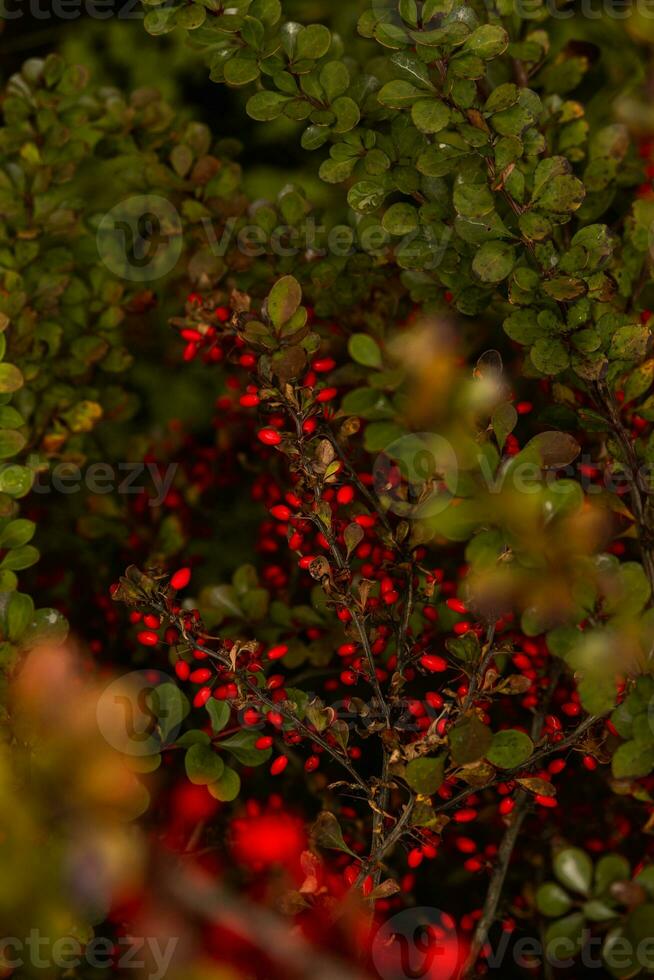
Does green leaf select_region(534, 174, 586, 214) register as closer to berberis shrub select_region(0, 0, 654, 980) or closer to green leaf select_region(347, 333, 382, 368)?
berberis shrub select_region(0, 0, 654, 980)

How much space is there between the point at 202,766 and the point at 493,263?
44 cm

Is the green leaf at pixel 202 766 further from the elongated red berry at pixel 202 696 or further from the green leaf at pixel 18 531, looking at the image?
the green leaf at pixel 18 531

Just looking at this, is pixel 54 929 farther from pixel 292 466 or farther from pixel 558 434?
pixel 558 434

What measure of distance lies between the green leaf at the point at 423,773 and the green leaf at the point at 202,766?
0.17 metres

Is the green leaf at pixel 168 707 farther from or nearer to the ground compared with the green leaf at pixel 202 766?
farther from the ground

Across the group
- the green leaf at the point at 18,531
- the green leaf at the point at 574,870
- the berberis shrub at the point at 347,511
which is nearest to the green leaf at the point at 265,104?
the berberis shrub at the point at 347,511

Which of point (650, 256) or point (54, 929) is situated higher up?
point (650, 256)

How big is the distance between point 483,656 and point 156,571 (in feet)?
0.81

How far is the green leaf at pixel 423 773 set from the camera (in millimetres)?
605

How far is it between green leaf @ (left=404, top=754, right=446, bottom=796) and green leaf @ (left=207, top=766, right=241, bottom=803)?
0.55 ft

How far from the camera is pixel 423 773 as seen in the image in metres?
0.61

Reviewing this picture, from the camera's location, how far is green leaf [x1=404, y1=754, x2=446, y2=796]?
61cm

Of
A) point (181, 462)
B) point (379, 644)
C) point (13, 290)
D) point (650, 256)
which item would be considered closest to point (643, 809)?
point (379, 644)

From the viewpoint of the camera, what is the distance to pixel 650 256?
0.78m
